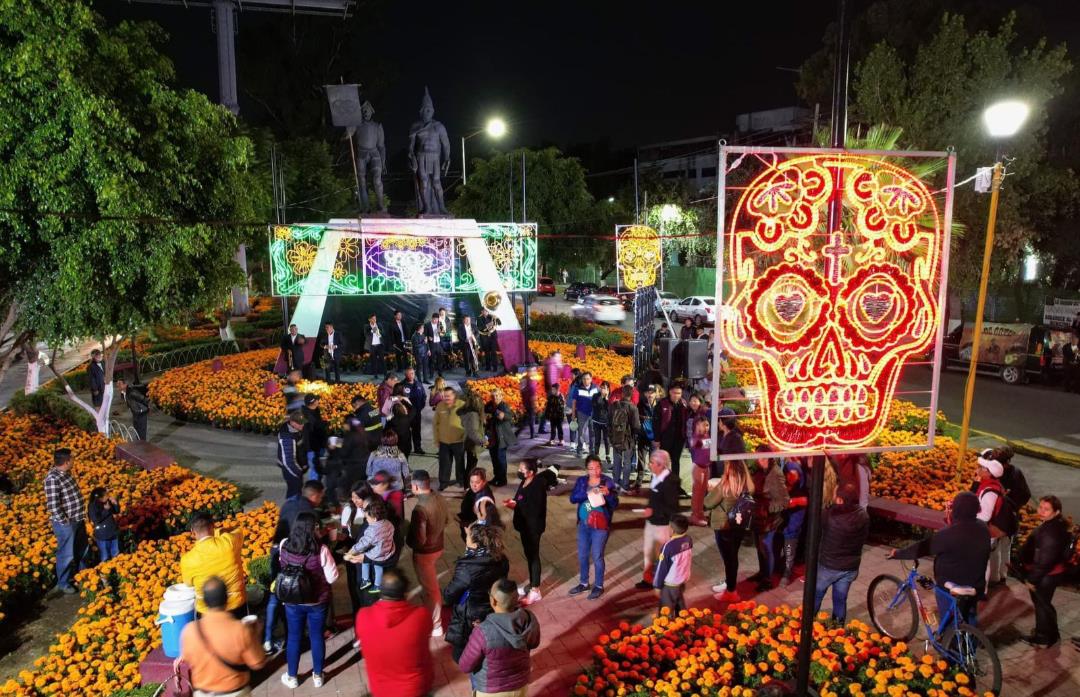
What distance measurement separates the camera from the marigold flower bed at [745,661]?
5.37m

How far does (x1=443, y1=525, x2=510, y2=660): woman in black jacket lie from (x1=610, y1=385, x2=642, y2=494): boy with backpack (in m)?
4.56

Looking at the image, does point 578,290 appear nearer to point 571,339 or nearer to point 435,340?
point 571,339

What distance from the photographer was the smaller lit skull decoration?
16.5 meters

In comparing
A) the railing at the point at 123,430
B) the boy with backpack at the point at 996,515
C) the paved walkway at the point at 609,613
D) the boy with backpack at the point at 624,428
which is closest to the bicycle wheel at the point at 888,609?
the paved walkway at the point at 609,613

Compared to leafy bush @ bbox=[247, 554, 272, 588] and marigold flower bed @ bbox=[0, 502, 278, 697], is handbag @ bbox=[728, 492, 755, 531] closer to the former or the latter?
leafy bush @ bbox=[247, 554, 272, 588]

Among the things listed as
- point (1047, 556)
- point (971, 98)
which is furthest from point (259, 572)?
point (971, 98)

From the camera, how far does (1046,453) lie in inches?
511

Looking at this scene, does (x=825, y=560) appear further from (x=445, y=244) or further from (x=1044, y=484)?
(x=445, y=244)

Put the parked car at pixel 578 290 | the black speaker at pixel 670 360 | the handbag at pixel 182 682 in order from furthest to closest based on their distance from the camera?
the parked car at pixel 578 290, the black speaker at pixel 670 360, the handbag at pixel 182 682

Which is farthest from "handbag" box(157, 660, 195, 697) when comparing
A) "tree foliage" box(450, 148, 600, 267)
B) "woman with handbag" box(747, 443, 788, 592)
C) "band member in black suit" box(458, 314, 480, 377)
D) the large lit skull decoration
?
"tree foliage" box(450, 148, 600, 267)

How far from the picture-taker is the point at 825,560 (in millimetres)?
6418

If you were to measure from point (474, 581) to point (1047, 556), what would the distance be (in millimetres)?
4852

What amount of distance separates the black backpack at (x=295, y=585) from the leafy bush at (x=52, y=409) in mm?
10725

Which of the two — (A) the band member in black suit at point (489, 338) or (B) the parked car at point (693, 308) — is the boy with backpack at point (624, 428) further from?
(B) the parked car at point (693, 308)
